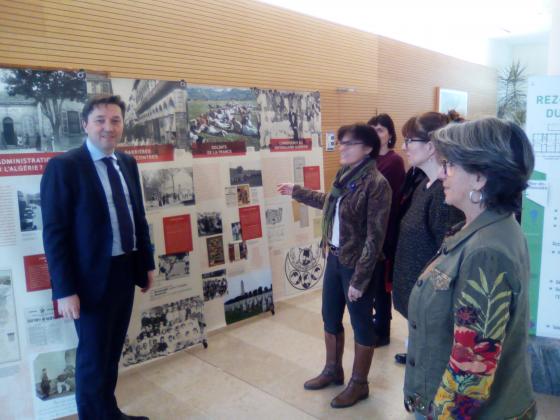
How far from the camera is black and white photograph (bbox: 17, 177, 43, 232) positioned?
2424 mm

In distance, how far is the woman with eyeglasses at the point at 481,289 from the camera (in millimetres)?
1078

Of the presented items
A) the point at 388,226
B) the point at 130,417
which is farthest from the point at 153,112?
the point at 130,417

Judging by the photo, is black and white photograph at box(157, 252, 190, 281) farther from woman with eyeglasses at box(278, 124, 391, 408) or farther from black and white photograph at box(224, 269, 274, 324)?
woman with eyeglasses at box(278, 124, 391, 408)

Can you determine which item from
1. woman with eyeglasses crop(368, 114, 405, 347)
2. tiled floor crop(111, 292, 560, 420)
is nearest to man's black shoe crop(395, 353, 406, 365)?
tiled floor crop(111, 292, 560, 420)

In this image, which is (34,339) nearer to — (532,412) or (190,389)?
(190,389)

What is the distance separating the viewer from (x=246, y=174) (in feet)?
12.6

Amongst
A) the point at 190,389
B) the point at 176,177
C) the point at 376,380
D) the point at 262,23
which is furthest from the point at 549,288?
the point at 262,23

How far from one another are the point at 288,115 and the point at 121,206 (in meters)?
2.37

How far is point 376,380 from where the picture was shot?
293 cm

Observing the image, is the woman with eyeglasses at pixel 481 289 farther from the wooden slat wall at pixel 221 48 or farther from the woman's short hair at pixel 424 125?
the wooden slat wall at pixel 221 48

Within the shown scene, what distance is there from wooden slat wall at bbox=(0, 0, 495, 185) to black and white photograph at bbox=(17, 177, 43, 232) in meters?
0.70

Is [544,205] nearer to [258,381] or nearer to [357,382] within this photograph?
[357,382]

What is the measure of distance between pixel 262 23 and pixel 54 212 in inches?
126

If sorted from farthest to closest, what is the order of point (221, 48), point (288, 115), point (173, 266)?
point (288, 115), point (221, 48), point (173, 266)
